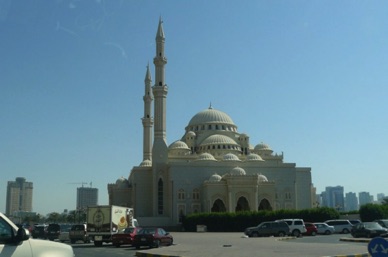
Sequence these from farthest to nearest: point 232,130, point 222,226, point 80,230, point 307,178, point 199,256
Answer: point 232,130 < point 307,178 < point 222,226 < point 80,230 < point 199,256

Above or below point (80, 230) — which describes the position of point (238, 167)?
above

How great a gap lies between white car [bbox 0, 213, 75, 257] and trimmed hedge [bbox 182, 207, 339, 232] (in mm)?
50736

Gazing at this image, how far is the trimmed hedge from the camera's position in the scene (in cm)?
5709

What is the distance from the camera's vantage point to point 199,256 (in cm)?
1869

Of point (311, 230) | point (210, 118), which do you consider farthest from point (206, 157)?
point (311, 230)

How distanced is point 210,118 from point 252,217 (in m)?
32.0

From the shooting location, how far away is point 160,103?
2687 inches

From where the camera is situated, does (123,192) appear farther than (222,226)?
Yes

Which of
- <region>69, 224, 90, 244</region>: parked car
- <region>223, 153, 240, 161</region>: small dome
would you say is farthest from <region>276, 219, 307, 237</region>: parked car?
<region>223, 153, 240, 161</region>: small dome

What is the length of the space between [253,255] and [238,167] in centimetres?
5145

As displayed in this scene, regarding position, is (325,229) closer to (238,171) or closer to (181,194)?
(238,171)

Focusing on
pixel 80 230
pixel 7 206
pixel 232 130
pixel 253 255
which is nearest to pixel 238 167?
pixel 232 130

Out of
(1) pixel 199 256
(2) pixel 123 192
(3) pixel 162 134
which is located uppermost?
(3) pixel 162 134

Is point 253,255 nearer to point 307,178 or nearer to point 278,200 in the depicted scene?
point 278,200
